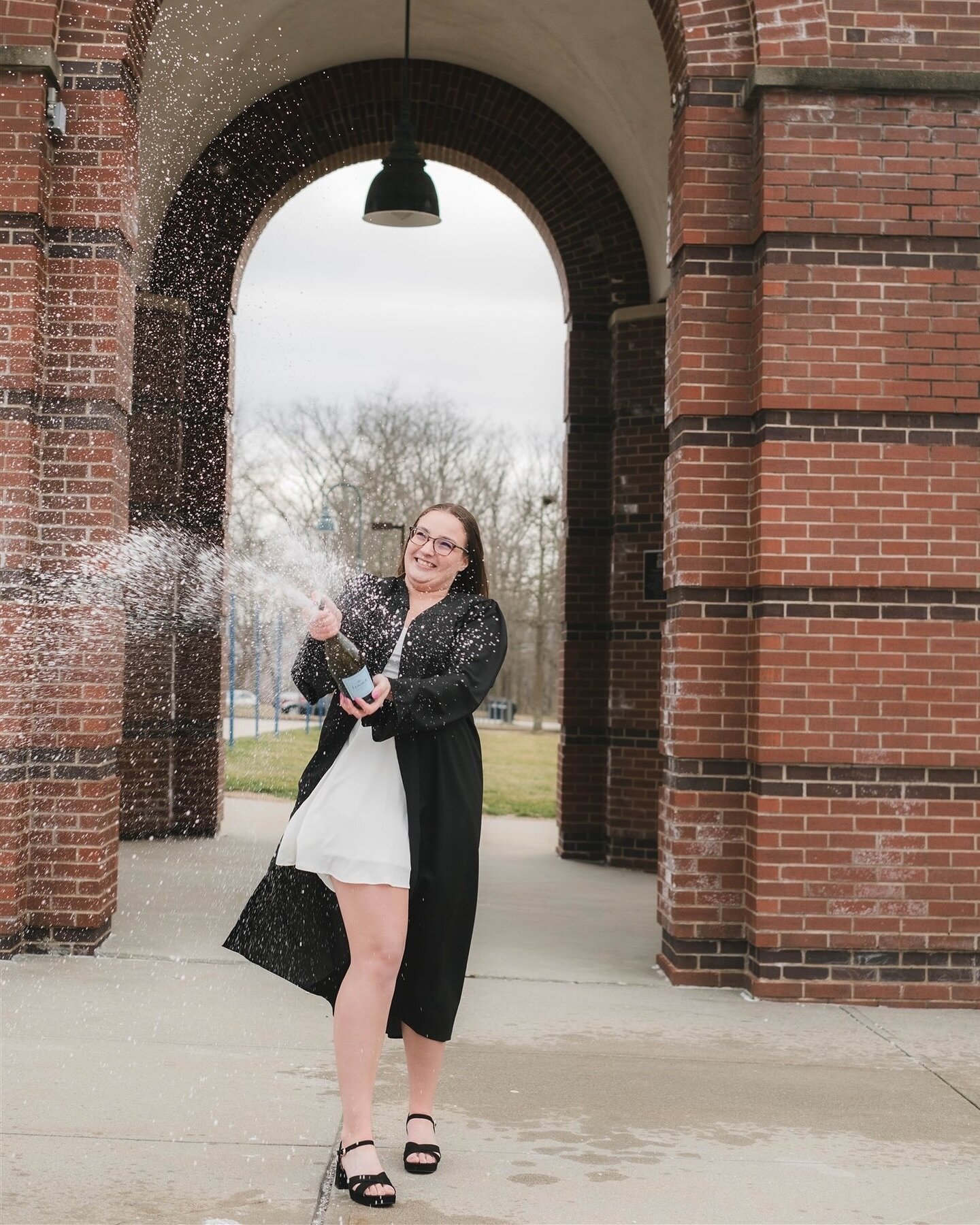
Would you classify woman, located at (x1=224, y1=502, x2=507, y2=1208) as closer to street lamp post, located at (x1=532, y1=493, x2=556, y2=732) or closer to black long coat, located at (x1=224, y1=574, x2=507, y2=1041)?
black long coat, located at (x1=224, y1=574, x2=507, y2=1041)

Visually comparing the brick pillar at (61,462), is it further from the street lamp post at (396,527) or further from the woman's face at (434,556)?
the woman's face at (434,556)

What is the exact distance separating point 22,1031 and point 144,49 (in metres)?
5.07

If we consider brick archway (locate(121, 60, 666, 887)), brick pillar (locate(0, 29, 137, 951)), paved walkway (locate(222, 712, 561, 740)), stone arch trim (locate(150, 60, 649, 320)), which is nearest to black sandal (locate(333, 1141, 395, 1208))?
brick pillar (locate(0, 29, 137, 951))

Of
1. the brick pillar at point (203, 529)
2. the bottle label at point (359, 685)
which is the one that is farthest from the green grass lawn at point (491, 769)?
the bottle label at point (359, 685)

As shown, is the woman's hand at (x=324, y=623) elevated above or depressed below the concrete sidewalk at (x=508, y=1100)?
above

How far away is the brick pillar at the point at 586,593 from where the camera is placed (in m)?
12.3

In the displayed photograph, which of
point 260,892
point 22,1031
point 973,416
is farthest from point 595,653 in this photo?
point 260,892

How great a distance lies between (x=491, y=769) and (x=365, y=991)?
21.2 metres

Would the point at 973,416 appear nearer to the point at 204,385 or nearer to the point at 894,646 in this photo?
the point at 894,646

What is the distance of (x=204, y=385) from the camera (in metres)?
12.1

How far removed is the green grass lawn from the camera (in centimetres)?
1811

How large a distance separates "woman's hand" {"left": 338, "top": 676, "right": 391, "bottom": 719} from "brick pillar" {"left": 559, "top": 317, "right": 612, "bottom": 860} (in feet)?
27.1

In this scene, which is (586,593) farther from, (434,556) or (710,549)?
(434,556)

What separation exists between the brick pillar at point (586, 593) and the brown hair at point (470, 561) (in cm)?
766
